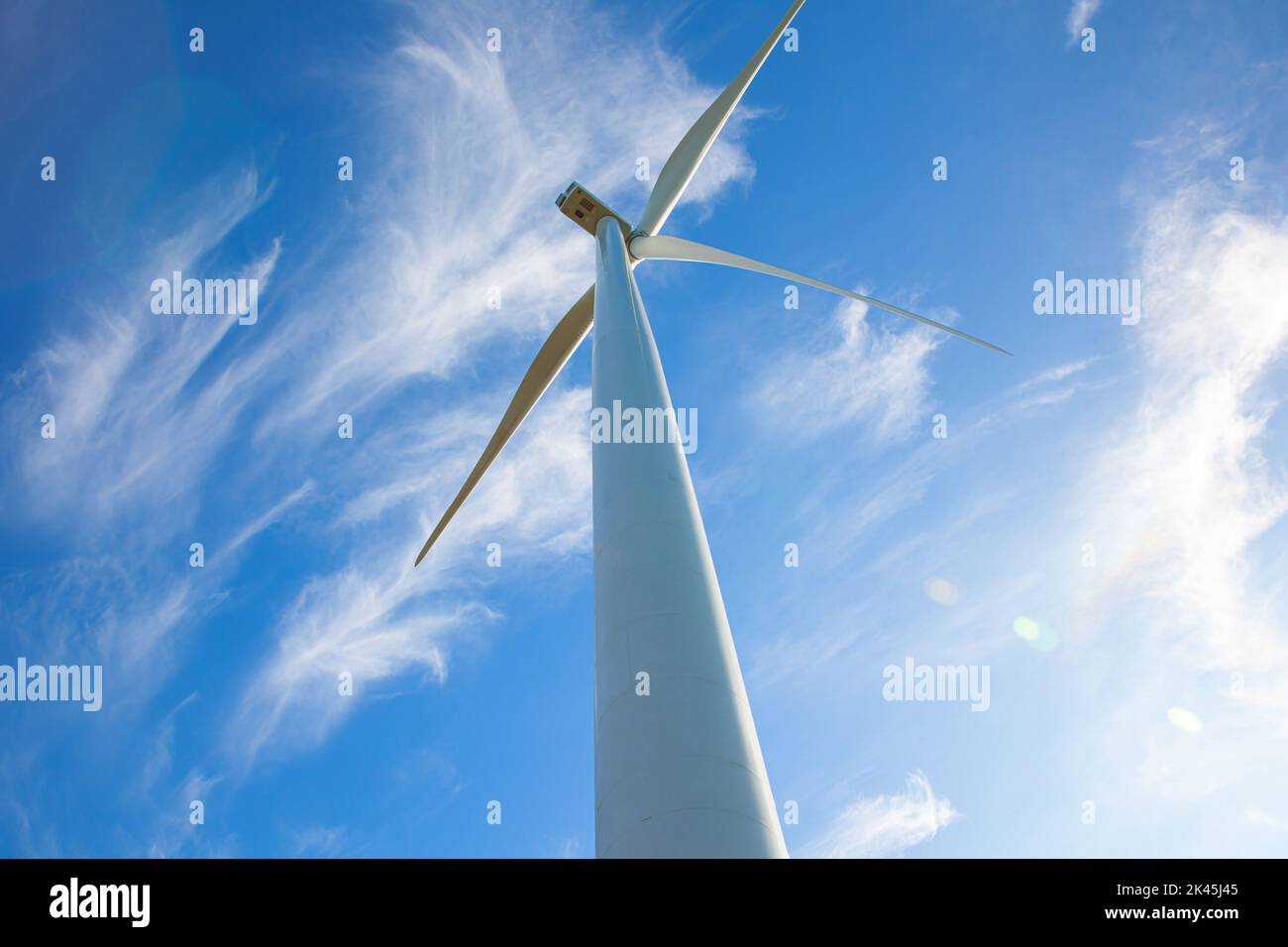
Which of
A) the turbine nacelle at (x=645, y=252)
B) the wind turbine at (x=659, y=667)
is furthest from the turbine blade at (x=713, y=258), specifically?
the wind turbine at (x=659, y=667)

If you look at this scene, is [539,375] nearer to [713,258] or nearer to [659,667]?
[713,258]

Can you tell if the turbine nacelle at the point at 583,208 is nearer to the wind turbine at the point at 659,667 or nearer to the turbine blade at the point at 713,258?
the turbine blade at the point at 713,258

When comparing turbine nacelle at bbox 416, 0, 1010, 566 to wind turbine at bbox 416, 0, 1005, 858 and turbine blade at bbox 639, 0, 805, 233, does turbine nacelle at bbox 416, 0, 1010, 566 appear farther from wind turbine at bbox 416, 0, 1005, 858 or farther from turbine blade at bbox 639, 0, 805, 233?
wind turbine at bbox 416, 0, 1005, 858

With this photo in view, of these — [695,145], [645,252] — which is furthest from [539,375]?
[695,145]

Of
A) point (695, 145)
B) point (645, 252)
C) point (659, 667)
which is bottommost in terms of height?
point (659, 667)

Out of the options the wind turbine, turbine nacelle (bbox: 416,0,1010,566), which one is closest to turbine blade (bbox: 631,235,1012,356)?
turbine nacelle (bbox: 416,0,1010,566)
